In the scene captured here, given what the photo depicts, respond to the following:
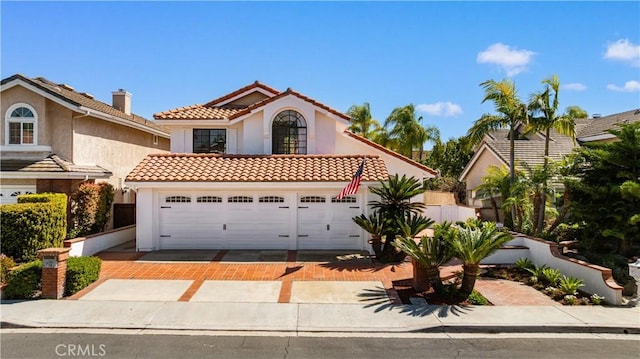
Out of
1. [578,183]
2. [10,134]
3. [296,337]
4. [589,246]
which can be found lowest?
[296,337]

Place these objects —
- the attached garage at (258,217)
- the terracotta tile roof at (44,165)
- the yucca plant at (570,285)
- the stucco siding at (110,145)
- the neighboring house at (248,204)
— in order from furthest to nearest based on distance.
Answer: the stucco siding at (110,145), the terracotta tile roof at (44,165), the attached garage at (258,217), the neighboring house at (248,204), the yucca plant at (570,285)

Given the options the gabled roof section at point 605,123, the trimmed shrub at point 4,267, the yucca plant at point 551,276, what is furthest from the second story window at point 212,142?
the gabled roof section at point 605,123

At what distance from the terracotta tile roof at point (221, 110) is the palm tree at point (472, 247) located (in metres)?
9.32

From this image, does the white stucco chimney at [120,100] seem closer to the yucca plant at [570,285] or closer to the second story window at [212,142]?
the second story window at [212,142]

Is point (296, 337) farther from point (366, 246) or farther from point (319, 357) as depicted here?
point (366, 246)

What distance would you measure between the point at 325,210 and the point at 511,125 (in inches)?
317

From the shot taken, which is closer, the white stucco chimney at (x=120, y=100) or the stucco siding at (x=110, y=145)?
the stucco siding at (x=110, y=145)

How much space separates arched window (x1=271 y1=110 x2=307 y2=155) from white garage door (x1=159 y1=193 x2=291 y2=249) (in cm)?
374

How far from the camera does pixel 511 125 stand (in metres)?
15.7

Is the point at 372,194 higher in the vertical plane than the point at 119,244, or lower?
higher

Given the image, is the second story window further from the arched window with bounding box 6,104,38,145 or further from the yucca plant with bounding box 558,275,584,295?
the yucca plant with bounding box 558,275,584,295

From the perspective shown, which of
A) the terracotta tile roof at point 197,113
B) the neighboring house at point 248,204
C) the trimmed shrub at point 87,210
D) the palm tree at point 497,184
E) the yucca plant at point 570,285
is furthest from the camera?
the terracotta tile roof at point 197,113

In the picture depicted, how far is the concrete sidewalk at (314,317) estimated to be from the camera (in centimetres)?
774

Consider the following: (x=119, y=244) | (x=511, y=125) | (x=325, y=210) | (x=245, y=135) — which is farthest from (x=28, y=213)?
(x=511, y=125)
